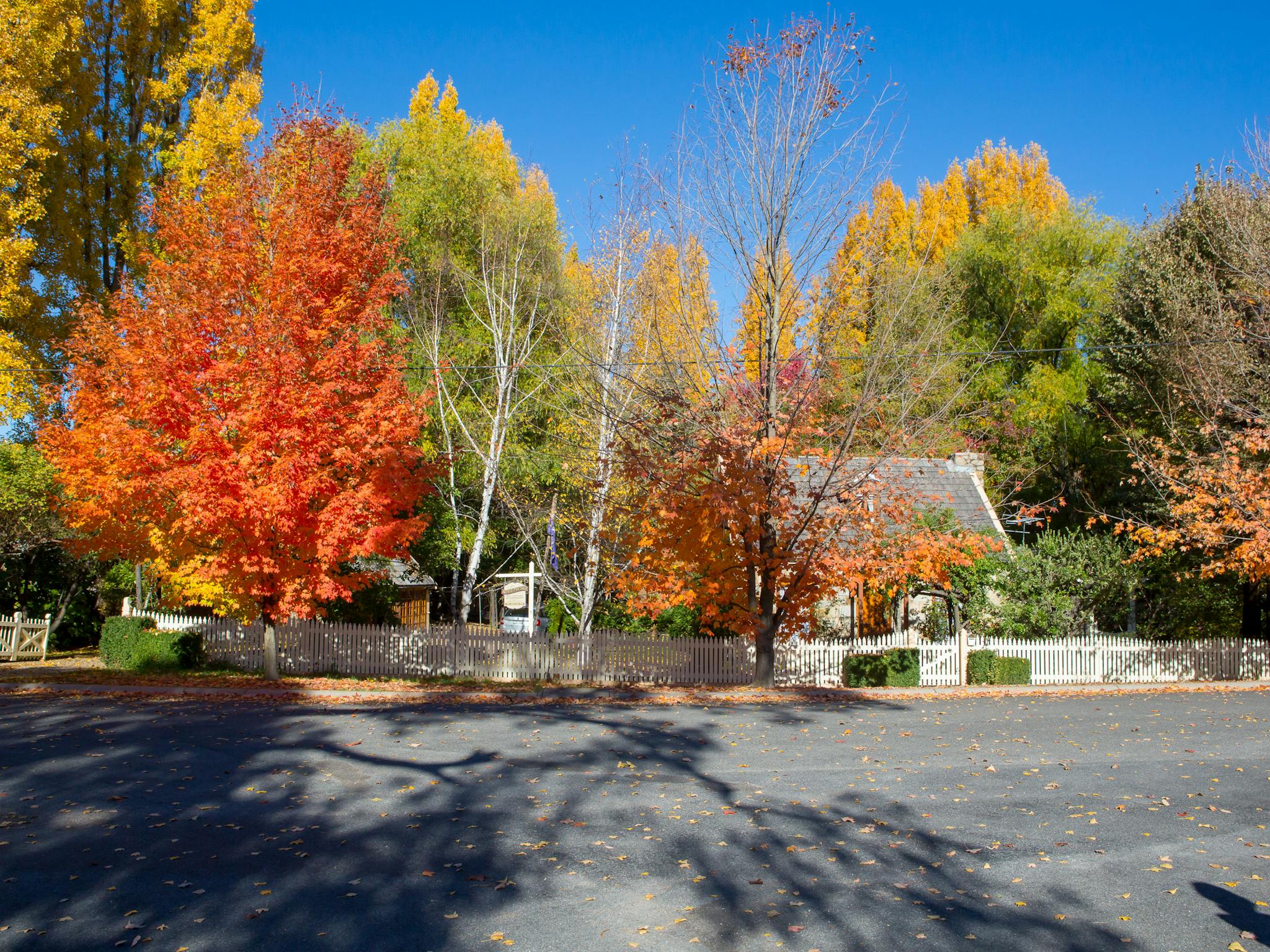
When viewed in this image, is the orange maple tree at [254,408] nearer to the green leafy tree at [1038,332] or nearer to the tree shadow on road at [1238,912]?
the tree shadow on road at [1238,912]

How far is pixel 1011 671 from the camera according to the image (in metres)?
20.9

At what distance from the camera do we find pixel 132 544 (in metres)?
16.9

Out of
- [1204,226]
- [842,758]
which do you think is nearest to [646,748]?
[842,758]

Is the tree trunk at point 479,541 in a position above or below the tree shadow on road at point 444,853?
above

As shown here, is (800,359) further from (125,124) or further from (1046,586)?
(125,124)

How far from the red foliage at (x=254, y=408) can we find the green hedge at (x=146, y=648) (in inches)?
90.0

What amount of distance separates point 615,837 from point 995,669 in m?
16.0

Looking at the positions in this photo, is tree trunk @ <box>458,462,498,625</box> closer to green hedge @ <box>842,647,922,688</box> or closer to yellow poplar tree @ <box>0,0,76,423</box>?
green hedge @ <box>842,647,922,688</box>

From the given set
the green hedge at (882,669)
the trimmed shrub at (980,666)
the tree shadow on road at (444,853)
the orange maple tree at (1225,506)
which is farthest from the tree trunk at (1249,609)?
the tree shadow on road at (444,853)

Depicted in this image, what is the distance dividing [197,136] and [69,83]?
12.2 feet

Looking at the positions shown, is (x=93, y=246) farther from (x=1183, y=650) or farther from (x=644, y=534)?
(x=1183, y=650)

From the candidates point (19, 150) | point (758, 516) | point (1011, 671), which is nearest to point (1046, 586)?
point (1011, 671)

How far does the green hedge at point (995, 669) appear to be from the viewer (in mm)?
20781

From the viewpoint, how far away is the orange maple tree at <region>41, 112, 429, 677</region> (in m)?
15.3
